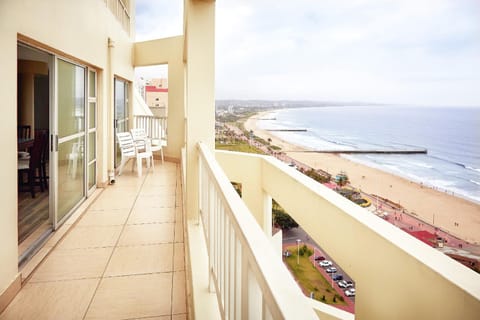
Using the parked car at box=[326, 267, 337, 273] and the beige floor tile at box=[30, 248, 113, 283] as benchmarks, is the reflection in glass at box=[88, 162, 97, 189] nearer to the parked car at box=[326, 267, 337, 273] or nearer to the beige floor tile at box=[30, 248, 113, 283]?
the beige floor tile at box=[30, 248, 113, 283]

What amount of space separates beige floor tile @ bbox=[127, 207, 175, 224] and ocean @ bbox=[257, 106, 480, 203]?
5.83 ft

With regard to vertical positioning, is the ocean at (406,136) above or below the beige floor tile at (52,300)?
above

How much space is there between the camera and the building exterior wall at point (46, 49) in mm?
2375

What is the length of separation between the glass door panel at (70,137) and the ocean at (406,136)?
7.31ft

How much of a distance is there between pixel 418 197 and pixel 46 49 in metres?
3.33

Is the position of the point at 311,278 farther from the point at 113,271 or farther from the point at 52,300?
the point at 52,300

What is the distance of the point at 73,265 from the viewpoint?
3076mm

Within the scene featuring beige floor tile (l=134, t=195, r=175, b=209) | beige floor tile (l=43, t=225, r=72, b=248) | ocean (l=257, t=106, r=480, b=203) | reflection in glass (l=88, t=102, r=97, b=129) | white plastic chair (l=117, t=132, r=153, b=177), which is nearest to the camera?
ocean (l=257, t=106, r=480, b=203)

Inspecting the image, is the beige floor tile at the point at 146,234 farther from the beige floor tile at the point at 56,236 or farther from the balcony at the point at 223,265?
the beige floor tile at the point at 56,236

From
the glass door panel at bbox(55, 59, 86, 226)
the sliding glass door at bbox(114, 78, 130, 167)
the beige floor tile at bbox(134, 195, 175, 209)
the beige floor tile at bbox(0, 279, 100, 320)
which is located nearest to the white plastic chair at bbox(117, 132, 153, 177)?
the sliding glass door at bbox(114, 78, 130, 167)

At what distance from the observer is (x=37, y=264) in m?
3.00

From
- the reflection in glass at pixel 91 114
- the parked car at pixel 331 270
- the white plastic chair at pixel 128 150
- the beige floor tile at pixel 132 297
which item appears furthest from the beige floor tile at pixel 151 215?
the white plastic chair at pixel 128 150

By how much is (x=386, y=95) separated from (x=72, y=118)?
140 inches

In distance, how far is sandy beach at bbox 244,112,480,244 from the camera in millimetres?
1463
